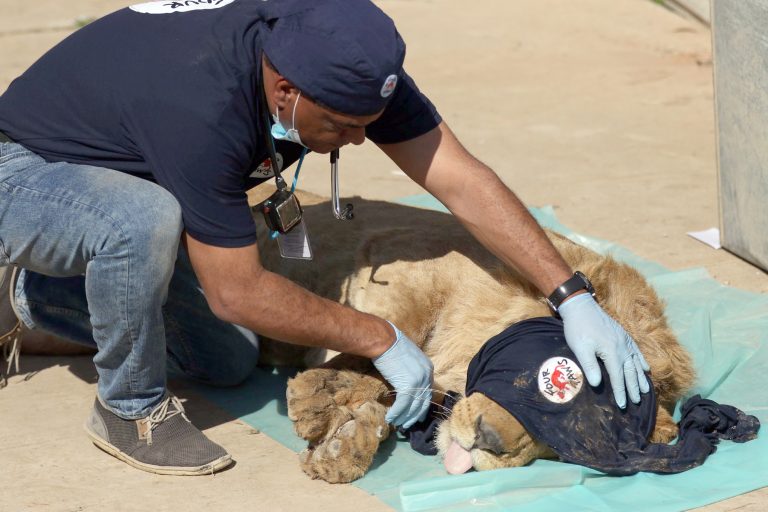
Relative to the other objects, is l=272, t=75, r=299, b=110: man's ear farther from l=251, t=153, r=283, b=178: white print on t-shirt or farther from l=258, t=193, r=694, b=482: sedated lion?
l=258, t=193, r=694, b=482: sedated lion

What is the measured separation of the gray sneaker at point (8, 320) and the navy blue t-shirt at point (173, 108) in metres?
0.69

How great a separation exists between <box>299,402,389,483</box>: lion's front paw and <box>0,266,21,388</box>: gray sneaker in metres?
1.36

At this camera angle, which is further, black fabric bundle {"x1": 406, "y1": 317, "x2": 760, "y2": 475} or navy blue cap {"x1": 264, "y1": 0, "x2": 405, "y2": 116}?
black fabric bundle {"x1": 406, "y1": 317, "x2": 760, "y2": 475}

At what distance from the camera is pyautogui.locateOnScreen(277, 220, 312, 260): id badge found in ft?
12.6

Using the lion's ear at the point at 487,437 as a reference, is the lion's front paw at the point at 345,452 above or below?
below

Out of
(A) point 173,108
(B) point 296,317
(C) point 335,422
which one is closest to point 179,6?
(A) point 173,108

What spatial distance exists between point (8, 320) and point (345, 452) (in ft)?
5.13

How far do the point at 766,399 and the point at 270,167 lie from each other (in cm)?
207

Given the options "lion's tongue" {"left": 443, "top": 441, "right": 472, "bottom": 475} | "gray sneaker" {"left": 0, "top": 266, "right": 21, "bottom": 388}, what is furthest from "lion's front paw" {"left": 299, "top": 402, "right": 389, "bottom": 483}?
"gray sneaker" {"left": 0, "top": 266, "right": 21, "bottom": 388}

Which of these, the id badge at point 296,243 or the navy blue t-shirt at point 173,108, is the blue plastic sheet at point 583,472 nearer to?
the id badge at point 296,243

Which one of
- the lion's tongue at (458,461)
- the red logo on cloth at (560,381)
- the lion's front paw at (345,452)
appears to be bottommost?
the lion's tongue at (458,461)

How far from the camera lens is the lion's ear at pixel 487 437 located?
3523mm

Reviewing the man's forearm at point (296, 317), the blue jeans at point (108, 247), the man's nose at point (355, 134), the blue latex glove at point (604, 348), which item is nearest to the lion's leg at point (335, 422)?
the man's forearm at point (296, 317)

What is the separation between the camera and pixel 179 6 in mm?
3742
